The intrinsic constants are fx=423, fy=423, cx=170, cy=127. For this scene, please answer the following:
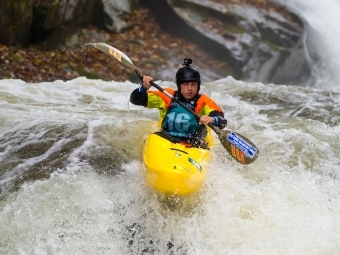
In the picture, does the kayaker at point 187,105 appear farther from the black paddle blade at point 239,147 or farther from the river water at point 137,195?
the river water at point 137,195

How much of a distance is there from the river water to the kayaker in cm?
39

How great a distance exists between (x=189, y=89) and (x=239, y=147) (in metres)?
0.78

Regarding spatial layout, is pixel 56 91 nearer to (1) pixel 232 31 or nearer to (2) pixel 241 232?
(2) pixel 241 232

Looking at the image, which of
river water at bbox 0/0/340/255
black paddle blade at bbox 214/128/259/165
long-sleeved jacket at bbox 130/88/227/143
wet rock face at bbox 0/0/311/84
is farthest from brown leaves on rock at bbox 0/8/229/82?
black paddle blade at bbox 214/128/259/165

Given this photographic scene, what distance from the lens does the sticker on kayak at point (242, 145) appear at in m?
4.07

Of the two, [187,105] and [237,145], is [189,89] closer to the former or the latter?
[187,105]

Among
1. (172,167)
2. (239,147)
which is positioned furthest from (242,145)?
(172,167)

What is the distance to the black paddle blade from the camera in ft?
13.4

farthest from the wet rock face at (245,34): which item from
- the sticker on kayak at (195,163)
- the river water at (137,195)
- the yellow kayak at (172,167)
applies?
the sticker on kayak at (195,163)

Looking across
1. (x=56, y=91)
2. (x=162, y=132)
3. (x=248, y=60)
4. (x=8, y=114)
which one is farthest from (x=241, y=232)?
(x=248, y=60)

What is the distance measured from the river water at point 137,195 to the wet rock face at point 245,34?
5327 millimetres

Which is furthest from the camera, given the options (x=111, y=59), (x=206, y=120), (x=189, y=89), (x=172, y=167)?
(x=111, y=59)

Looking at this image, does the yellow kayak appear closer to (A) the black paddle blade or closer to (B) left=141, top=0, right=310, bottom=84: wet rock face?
(A) the black paddle blade

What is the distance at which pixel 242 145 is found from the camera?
414 cm
